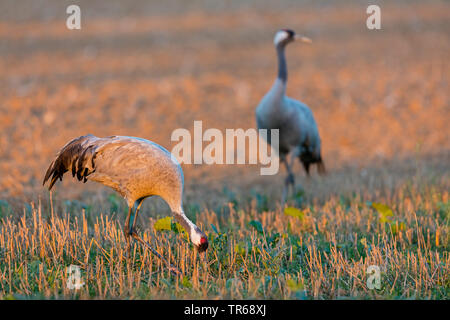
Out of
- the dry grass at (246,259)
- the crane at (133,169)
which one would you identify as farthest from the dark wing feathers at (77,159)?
the dry grass at (246,259)

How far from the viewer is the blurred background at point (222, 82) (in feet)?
31.1

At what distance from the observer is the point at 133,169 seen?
496 cm

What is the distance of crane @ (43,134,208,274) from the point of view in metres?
4.91

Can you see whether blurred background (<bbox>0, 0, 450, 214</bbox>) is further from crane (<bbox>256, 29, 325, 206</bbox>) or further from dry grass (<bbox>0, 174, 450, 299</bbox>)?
dry grass (<bbox>0, 174, 450, 299</bbox>)

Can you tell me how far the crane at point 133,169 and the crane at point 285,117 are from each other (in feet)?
9.14

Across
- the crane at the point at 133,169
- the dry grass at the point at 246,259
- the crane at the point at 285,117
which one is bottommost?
the dry grass at the point at 246,259

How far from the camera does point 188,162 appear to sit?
33.6ft

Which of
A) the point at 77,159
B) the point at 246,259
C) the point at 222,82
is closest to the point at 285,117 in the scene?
the point at 246,259

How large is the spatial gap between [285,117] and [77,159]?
3652mm

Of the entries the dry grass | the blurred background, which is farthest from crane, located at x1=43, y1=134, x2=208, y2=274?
the blurred background

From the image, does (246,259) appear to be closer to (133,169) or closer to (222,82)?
(133,169)

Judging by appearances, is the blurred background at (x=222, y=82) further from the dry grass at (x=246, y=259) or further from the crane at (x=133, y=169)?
the crane at (x=133, y=169)
